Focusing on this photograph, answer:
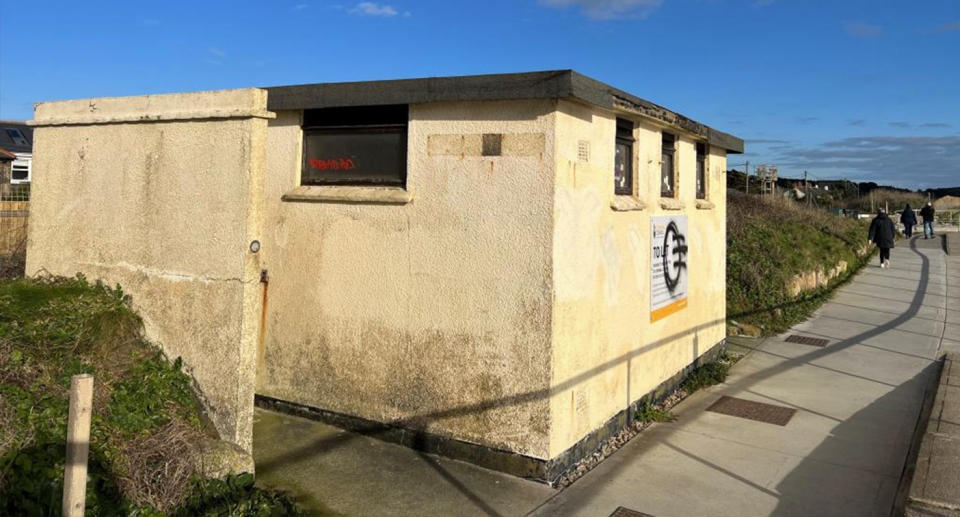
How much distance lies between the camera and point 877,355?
1004 centimetres

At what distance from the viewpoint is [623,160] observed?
22.5 feet

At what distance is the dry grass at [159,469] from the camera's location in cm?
402

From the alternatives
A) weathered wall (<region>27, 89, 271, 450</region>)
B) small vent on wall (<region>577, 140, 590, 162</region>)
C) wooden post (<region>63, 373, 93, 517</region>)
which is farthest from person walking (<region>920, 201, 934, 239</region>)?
wooden post (<region>63, 373, 93, 517</region>)

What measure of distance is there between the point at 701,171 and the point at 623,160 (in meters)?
3.13

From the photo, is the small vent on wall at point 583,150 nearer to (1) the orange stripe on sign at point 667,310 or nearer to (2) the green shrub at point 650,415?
(1) the orange stripe on sign at point 667,310

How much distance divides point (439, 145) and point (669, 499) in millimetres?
3547

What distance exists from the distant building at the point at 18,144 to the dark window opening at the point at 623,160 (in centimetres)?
4234

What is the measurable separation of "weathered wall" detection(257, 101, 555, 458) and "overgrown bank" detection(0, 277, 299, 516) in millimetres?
1443

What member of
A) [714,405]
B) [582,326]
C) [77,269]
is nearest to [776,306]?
[714,405]

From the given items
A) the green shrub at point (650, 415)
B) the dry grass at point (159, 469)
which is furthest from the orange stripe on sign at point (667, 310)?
the dry grass at point (159, 469)

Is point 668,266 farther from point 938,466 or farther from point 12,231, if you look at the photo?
point 12,231

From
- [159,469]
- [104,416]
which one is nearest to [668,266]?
[159,469]

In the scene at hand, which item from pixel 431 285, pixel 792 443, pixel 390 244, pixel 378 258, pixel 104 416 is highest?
A: pixel 390 244

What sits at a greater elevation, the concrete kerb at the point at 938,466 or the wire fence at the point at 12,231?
the wire fence at the point at 12,231
